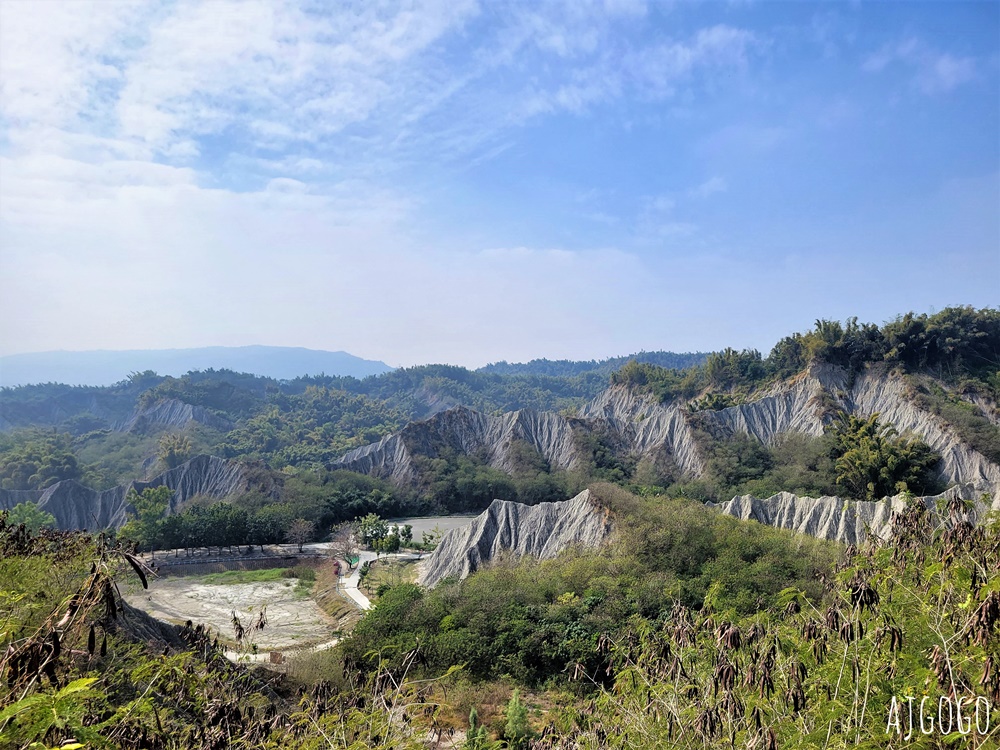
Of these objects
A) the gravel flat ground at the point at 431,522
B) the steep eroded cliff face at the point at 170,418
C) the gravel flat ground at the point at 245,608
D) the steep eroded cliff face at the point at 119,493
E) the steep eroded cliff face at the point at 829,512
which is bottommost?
the gravel flat ground at the point at 245,608

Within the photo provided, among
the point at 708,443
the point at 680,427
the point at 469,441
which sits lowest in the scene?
the point at 469,441

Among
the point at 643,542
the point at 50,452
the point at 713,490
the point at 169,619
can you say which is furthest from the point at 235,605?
the point at 50,452

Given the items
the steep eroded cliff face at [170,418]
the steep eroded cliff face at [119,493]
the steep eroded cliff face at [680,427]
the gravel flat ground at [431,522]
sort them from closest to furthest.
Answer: the gravel flat ground at [431,522] → the steep eroded cliff face at [680,427] → the steep eroded cliff face at [119,493] → the steep eroded cliff face at [170,418]

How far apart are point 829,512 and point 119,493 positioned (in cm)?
4504

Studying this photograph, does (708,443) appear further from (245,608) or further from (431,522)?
(245,608)

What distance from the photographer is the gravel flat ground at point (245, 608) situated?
1923 cm

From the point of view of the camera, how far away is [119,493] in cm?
4012

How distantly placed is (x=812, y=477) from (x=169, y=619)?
32619mm

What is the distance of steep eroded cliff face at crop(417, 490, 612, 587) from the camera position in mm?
22484

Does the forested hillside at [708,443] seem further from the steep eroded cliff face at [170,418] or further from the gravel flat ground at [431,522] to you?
the steep eroded cliff face at [170,418]

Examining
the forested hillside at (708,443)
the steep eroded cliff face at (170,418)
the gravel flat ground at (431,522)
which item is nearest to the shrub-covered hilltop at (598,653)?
the forested hillside at (708,443)

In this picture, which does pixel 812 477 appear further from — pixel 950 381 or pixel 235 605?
pixel 235 605

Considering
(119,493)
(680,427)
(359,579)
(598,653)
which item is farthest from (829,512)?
(119,493)

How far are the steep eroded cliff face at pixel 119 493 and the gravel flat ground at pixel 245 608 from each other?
14414 millimetres
